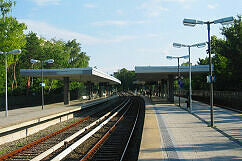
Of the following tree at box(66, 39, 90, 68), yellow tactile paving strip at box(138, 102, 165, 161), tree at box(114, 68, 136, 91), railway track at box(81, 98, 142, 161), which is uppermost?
tree at box(66, 39, 90, 68)

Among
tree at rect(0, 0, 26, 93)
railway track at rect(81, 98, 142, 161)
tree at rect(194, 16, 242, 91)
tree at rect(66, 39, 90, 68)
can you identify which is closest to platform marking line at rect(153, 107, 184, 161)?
railway track at rect(81, 98, 142, 161)

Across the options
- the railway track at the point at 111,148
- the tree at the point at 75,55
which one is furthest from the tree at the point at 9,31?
the tree at the point at 75,55

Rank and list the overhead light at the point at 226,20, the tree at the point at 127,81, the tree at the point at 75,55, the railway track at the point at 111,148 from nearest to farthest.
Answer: the railway track at the point at 111,148 → the overhead light at the point at 226,20 → the tree at the point at 75,55 → the tree at the point at 127,81

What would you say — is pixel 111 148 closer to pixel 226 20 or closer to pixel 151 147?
pixel 151 147

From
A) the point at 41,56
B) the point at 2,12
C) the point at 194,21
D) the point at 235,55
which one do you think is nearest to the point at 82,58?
the point at 41,56

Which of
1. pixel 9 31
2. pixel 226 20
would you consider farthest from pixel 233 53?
pixel 9 31

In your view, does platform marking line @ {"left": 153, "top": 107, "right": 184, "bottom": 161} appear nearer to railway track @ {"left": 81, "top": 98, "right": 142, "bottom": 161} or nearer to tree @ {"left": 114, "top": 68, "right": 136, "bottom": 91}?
railway track @ {"left": 81, "top": 98, "right": 142, "bottom": 161}

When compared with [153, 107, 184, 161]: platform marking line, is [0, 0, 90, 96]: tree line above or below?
above

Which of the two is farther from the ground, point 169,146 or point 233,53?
point 233,53

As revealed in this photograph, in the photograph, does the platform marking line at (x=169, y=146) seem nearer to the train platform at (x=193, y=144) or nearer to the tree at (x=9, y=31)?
the train platform at (x=193, y=144)

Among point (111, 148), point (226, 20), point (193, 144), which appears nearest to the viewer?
point (193, 144)

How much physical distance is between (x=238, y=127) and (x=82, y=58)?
65490 millimetres

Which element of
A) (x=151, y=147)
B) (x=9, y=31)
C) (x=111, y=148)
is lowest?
Result: (x=111, y=148)

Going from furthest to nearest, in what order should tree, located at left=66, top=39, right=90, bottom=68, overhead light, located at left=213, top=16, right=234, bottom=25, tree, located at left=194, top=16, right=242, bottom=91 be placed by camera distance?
tree, located at left=66, top=39, right=90, bottom=68, tree, located at left=194, top=16, right=242, bottom=91, overhead light, located at left=213, top=16, right=234, bottom=25
